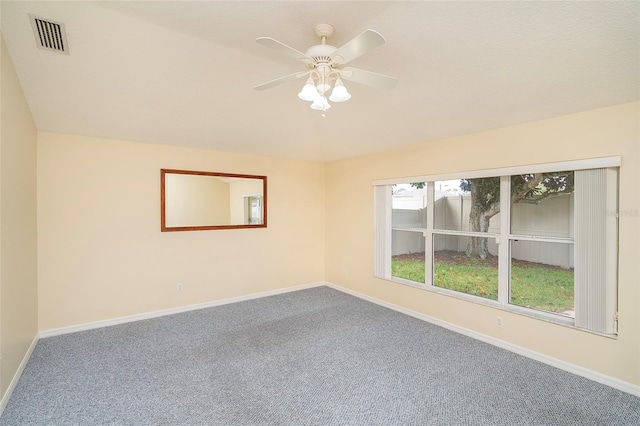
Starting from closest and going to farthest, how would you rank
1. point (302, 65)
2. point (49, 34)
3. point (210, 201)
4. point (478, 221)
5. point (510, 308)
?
point (49, 34) → point (302, 65) → point (510, 308) → point (478, 221) → point (210, 201)

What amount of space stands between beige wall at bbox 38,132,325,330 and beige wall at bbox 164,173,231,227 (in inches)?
6.1

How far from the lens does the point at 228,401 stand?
84.8 inches

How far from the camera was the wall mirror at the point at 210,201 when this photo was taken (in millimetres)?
3971

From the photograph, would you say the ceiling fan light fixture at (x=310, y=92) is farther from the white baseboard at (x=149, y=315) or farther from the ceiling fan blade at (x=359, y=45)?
the white baseboard at (x=149, y=315)

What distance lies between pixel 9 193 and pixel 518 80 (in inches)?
152

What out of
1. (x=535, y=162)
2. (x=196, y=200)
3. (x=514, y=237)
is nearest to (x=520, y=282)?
(x=514, y=237)

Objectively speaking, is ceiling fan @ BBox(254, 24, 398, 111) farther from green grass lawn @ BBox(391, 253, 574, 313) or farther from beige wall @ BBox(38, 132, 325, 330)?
beige wall @ BBox(38, 132, 325, 330)

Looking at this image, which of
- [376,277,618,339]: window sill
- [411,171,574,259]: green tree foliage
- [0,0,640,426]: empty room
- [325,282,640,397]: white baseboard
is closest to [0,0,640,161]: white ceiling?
[0,0,640,426]: empty room

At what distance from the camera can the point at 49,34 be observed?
5.75ft

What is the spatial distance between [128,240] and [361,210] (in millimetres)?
3287

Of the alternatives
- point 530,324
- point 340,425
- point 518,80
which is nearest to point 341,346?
point 340,425

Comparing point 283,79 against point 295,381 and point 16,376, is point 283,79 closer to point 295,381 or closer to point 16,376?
point 295,381

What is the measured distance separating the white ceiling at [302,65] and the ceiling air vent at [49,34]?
4cm

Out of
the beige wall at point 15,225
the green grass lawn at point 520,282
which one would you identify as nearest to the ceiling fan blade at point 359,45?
the beige wall at point 15,225
